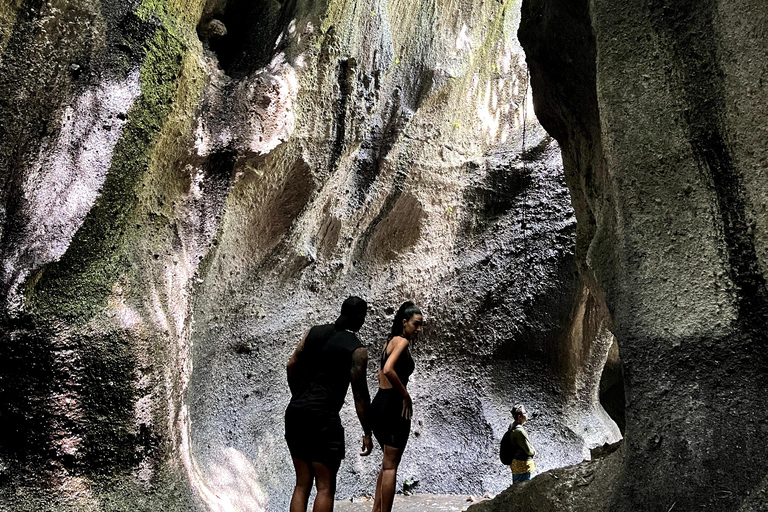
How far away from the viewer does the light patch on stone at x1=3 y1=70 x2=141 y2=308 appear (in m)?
4.10

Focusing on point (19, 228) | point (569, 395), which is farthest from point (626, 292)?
point (569, 395)

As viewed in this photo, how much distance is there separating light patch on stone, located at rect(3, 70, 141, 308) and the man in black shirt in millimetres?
1715

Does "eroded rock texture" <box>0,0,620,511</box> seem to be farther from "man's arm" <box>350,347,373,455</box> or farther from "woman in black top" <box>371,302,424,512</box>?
"man's arm" <box>350,347,373,455</box>

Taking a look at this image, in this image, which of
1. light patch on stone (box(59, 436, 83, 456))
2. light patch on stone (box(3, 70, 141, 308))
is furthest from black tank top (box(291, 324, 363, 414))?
light patch on stone (box(3, 70, 141, 308))

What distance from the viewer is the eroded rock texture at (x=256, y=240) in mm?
4070

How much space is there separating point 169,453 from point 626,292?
2.94 m

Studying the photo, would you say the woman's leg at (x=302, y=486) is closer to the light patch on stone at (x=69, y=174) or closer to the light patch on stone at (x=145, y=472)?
the light patch on stone at (x=145, y=472)

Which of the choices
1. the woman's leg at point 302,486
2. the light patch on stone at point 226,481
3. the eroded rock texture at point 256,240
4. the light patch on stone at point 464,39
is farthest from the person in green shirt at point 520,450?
the light patch on stone at point 464,39

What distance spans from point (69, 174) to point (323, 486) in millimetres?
2461

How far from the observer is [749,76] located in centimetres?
253

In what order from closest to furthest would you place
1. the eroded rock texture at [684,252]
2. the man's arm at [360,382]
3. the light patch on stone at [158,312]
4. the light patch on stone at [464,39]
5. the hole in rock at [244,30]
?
the eroded rock texture at [684,252], the man's arm at [360,382], the light patch on stone at [158,312], the hole in rock at [244,30], the light patch on stone at [464,39]

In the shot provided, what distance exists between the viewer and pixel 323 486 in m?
3.24

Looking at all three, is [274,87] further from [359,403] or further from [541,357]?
[541,357]

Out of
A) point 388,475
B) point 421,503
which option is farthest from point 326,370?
point 421,503
